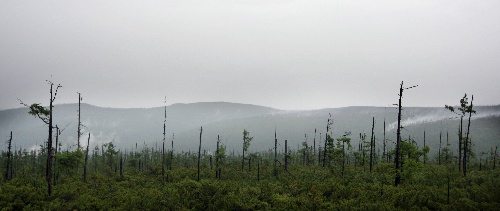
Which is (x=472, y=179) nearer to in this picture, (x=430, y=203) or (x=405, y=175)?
(x=405, y=175)

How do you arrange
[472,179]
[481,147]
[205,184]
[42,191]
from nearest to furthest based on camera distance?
[205,184] < [42,191] < [472,179] < [481,147]

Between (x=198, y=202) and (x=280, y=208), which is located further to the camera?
(x=198, y=202)

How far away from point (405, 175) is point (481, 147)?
236 m

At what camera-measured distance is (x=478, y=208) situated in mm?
16641

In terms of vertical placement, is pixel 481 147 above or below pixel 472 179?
below

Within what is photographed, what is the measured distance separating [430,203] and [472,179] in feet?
52.3

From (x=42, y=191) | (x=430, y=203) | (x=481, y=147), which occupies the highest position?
(x=430, y=203)

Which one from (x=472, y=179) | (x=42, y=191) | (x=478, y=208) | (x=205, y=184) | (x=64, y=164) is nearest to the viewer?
(x=478, y=208)

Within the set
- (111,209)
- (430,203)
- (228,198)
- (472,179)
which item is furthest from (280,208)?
(472,179)

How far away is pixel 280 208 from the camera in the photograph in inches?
726

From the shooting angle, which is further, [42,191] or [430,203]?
[42,191]

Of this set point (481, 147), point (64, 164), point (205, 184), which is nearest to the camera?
point (205, 184)

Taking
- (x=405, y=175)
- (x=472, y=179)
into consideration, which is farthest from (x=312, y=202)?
(x=472, y=179)

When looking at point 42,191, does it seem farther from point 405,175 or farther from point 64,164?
point 405,175
